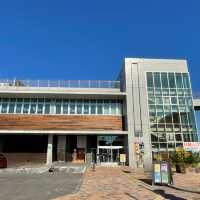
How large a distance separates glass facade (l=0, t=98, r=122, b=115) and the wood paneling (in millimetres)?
517

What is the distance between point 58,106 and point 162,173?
56.6 feet

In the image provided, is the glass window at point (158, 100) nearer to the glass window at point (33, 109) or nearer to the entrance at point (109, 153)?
the entrance at point (109, 153)

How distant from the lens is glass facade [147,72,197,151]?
2597 centimetres

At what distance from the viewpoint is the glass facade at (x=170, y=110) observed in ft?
85.2

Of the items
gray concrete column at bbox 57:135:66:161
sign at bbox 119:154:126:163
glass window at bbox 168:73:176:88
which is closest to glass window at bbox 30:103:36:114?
gray concrete column at bbox 57:135:66:161

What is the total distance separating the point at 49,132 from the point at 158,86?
1313cm

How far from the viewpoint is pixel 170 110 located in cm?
2706

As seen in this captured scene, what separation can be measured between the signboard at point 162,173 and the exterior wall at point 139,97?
10.9 m

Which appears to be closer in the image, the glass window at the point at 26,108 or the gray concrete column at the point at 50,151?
the gray concrete column at the point at 50,151

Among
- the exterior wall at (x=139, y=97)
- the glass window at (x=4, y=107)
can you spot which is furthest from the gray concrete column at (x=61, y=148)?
the exterior wall at (x=139, y=97)

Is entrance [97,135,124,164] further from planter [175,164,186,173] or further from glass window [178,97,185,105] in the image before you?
planter [175,164,186,173]

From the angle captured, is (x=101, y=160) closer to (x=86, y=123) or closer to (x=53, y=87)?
(x=86, y=123)

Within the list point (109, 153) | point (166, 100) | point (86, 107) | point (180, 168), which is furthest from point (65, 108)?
point (180, 168)

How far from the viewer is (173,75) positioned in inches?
1123
